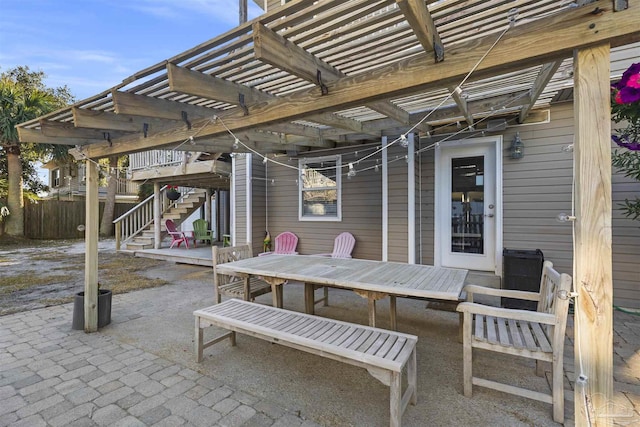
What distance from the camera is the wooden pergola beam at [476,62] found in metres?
1.37

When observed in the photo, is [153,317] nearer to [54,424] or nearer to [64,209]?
[54,424]

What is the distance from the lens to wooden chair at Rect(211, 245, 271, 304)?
351 cm

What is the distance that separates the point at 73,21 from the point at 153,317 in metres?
8.87

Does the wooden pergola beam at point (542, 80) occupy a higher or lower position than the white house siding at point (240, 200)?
higher

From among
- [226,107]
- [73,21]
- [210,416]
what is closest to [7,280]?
[226,107]

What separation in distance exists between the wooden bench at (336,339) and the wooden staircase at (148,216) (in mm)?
7301

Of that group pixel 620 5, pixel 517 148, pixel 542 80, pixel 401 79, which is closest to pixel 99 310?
pixel 401 79

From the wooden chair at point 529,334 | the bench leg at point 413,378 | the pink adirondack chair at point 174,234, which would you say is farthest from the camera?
the pink adirondack chair at point 174,234

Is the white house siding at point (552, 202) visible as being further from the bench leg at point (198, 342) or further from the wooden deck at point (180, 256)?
the wooden deck at point (180, 256)

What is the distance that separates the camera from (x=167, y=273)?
21.4 feet

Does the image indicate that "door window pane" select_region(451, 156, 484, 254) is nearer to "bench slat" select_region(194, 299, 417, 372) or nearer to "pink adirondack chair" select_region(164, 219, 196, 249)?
"bench slat" select_region(194, 299, 417, 372)

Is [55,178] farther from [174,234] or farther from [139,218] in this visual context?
[174,234]

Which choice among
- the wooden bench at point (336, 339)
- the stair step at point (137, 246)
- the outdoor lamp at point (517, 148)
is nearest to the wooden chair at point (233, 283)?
the wooden bench at point (336, 339)

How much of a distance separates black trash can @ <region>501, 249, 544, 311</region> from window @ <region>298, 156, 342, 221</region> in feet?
9.00
